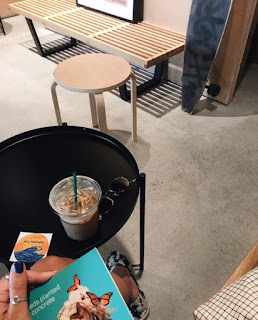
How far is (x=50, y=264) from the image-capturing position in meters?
0.90

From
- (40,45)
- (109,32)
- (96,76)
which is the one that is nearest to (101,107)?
(96,76)

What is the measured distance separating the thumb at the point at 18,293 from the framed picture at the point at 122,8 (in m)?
2.42

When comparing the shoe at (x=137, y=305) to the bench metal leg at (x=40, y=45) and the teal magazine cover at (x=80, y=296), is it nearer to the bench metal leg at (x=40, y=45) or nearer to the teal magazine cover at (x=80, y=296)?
the teal magazine cover at (x=80, y=296)

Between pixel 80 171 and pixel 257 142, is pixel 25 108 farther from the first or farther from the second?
pixel 257 142

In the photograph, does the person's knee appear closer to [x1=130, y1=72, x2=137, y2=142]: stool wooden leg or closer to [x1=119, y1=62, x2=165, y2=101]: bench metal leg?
[x1=130, y1=72, x2=137, y2=142]: stool wooden leg

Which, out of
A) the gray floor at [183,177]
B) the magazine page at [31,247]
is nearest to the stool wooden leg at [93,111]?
the gray floor at [183,177]

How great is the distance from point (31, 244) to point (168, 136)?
148 cm

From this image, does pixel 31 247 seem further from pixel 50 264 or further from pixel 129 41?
pixel 129 41

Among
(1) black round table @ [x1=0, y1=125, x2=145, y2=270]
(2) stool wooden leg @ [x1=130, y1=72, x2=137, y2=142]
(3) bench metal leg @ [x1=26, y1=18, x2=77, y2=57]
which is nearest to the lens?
(1) black round table @ [x1=0, y1=125, x2=145, y2=270]

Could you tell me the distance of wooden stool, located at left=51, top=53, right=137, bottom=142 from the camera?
5.87 feet

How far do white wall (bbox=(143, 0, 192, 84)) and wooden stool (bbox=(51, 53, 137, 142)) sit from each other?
2.53 feet

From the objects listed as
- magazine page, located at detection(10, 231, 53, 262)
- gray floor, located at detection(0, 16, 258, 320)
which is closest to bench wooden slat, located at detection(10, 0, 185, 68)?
gray floor, located at detection(0, 16, 258, 320)

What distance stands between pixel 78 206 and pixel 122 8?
231 cm

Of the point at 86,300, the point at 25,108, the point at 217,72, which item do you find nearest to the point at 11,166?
the point at 86,300
